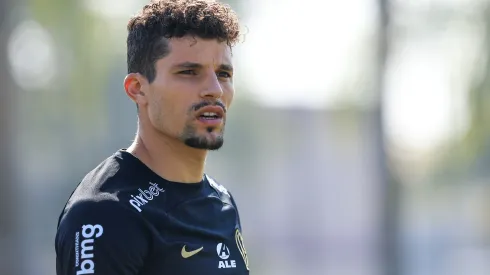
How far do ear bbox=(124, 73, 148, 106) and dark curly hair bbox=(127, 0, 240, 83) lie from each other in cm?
2

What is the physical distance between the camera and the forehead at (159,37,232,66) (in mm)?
3266

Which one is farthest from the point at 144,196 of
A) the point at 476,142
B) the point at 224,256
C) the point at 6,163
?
the point at 476,142

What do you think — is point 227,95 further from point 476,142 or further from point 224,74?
point 476,142

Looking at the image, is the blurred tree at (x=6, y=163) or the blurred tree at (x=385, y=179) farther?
the blurred tree at (x=6, y=163)

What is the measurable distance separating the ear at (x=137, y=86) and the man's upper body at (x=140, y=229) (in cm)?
20

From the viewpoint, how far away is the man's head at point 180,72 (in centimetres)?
326

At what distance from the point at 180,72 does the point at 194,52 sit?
0.09 metres

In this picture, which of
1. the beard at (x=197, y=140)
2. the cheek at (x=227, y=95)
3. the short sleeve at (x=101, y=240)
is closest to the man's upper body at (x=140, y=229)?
the short sleeve at (x=101, y=240)

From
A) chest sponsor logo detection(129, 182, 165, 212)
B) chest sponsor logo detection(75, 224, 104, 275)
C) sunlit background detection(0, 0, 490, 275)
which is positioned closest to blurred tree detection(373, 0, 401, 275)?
sunlit background detection(0, 0, 490, 275)

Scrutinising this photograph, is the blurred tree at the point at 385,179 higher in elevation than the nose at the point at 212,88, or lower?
lower

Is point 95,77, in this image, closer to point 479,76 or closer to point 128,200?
point 479,76

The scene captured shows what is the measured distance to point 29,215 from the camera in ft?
37.0

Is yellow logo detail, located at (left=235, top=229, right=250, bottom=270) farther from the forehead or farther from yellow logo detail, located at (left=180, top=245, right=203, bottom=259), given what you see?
the forehead

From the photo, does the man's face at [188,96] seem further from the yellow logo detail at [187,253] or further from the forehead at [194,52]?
the yellow logo detail at [187,253]
